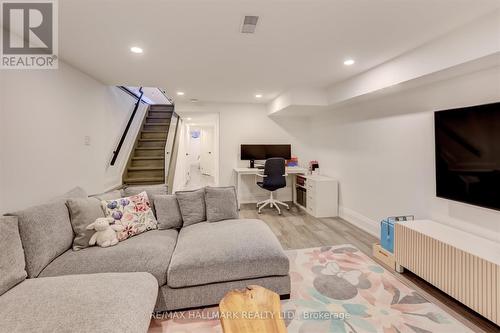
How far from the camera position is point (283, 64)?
2.79m

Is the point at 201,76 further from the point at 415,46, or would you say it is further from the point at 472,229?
the point at 472,229

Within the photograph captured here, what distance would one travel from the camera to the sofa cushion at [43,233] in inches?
62.1

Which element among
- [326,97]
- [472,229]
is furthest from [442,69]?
[326,97]

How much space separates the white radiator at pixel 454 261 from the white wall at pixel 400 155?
9.7 inches

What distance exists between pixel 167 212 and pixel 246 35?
1925mm

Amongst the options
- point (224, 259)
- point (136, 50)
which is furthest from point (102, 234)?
point (136, 50)

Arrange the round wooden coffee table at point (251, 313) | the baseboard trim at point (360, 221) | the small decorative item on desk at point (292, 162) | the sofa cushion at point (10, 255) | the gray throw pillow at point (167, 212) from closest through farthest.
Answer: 1. the round wooden coffee table at point (251, 313)
2. the sofa cushion at point (10, 255)
3. the gray throw pillow at point (167, 212)
4. the baseboard trim at point (360, 221)
5. the small decorative item on desk at point (292, 162)

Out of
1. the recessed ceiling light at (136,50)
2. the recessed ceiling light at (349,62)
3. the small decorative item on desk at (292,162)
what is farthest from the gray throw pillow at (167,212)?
the small decorative item on desk at (292,162)

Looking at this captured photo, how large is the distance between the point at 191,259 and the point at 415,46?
2.89 metres

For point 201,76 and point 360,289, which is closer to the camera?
point 360,289

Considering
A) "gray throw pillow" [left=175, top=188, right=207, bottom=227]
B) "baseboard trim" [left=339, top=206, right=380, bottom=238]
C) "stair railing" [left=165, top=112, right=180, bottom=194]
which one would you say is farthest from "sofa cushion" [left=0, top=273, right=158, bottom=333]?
"baseboard trim" [left=339, top=206, right=380, bottom=238]

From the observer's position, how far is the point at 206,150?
1066 cm

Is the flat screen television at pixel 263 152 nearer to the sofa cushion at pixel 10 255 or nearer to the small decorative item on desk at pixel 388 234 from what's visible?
the small decorative item on desk at pixel 388 234

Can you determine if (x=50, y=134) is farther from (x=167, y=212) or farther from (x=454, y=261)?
(x=454, y=261)
